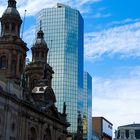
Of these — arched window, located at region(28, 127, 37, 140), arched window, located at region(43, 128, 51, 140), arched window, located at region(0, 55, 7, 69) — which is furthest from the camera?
arched window, located at region(43, 128, 51, 140)

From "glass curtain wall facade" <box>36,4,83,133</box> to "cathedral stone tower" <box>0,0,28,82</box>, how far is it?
73.0 metres

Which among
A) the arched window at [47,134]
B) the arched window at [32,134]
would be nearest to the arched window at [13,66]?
the arched window at [32,134]

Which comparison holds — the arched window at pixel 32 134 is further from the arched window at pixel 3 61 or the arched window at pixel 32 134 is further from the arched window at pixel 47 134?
the arched window at pixel 3 61

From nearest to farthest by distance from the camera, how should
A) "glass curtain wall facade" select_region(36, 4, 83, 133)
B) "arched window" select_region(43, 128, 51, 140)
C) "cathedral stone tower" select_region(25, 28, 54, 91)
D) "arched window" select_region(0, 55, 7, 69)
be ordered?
"arched window" select_region(0, 55, 7, 69) → "arched window" select_region(43, 128, 51, 140) → "cathedral stone tower" select_region(25, 28, 54, 91) → "glass curtain wall facade" select_region(36, 4, 83, 133)

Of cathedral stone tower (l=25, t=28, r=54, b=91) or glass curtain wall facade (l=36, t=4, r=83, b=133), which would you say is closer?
cathedral stone tower (l=25, t=28, r=54, b=91)

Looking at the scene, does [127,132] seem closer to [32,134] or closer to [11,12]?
[32,134]

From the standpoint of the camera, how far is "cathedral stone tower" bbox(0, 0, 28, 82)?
100562 mm

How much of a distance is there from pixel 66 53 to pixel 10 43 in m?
79.9

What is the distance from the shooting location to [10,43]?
332 ft

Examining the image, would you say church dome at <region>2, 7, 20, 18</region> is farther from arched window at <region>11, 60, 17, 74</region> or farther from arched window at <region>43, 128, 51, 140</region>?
arched window at <region>43, 128, 51, 140</region>

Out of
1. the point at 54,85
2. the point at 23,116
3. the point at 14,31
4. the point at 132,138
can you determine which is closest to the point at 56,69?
the point at 54,85

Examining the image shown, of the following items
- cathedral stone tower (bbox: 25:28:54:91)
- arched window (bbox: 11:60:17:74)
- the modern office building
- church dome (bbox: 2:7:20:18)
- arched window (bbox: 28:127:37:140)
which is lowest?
arched window (bbox: 28:127:37:140)

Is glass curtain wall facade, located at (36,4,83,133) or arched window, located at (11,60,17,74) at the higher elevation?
A: glass curtain wall facade, located at (36,4,83,133)

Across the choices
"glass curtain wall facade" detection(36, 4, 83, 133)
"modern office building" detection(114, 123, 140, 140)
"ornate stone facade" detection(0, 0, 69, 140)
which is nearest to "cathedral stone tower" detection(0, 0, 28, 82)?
"ornate stone facade" detection(0, 0, 69, 140)
